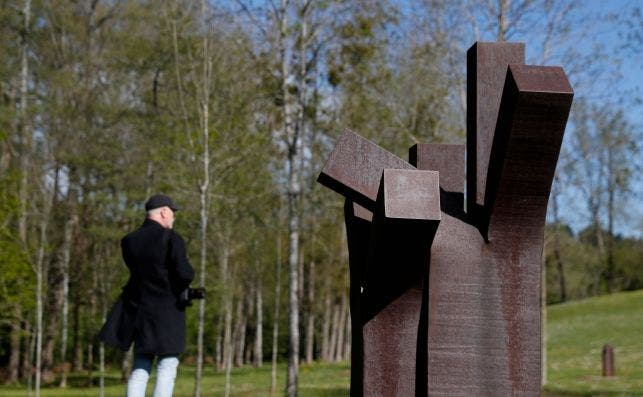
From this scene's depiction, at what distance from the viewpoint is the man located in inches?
229

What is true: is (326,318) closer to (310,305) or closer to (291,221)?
(310,305)

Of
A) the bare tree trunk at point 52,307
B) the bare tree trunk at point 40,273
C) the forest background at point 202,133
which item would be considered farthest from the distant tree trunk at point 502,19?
the bare tree trunk at point 52,307

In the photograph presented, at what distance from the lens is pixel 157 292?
5.97 meters

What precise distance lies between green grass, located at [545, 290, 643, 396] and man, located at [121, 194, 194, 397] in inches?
487

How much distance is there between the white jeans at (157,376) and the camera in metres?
5.75

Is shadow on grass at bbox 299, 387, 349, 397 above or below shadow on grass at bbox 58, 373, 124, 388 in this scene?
above

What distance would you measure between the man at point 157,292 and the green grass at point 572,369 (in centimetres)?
1232

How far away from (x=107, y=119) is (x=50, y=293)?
288 inches

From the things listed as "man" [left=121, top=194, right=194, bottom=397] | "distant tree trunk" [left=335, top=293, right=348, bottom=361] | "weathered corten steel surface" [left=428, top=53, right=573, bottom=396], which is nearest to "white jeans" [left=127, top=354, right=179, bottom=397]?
"man" [left=121, top=194, right=194, bottom=397]

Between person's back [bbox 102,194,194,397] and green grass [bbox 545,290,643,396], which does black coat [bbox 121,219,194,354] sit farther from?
green grass [bbox 545,290,643,396]

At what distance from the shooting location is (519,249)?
3.34 metres

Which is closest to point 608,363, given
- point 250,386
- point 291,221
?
point 291,221

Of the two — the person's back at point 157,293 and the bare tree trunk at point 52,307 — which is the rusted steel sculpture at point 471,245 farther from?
the bare tree trunk at point 52,307

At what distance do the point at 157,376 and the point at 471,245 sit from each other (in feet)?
10.2
